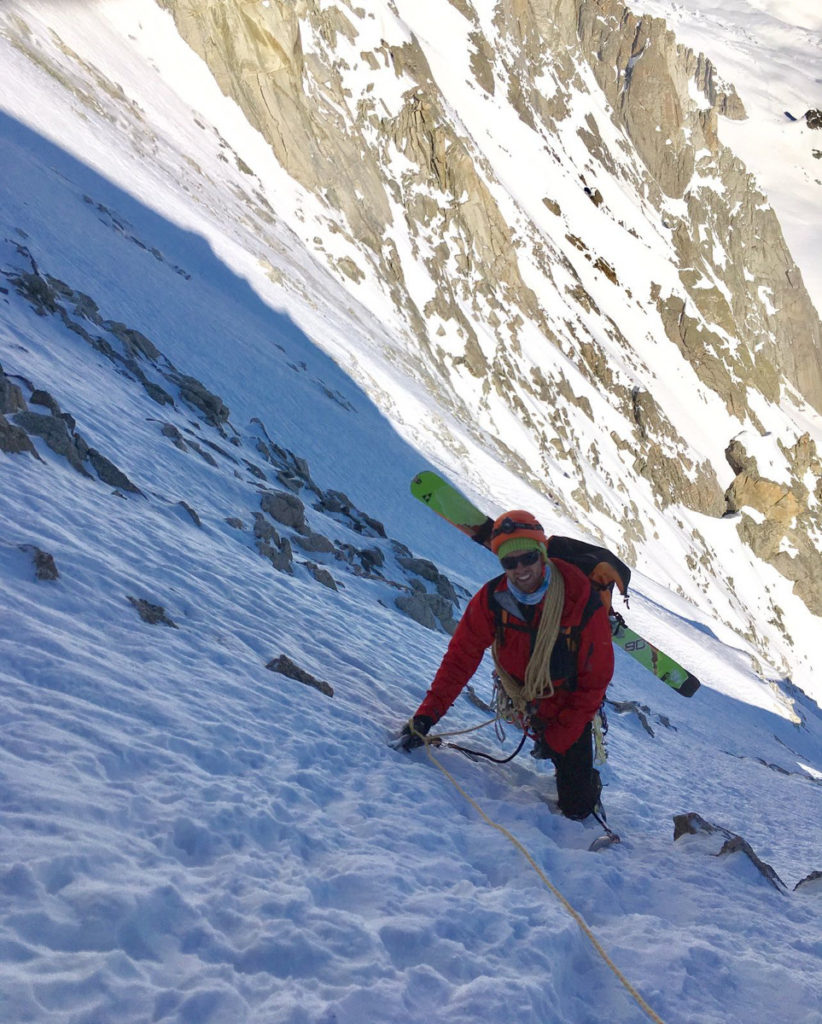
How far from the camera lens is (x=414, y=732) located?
5012 mm

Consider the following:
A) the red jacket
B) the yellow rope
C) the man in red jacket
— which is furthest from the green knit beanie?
the yellow rope

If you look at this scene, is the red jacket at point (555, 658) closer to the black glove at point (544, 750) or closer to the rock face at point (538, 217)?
the black glove at point (544, 750)

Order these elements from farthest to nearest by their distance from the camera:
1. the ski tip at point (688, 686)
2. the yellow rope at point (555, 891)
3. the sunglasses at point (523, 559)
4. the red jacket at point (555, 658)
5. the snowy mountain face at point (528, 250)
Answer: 1. the snowy mountain face at point (528, 250)
2. the ski tip at point (688, 686)
3. the red jacket at point (555, 658)
4. the sunglasses at point (523, 559)
5. the yellow rope at point (555, 891)

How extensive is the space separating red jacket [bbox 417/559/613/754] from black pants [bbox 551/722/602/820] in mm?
96

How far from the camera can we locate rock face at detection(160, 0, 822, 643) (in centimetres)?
4166

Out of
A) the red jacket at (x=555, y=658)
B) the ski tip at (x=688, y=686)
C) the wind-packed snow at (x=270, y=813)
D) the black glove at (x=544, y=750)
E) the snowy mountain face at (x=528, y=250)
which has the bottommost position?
the wind-packed snow at (x=270, y=813)

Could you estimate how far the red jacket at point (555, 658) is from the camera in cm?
460

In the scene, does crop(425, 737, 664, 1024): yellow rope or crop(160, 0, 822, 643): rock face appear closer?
crop(425, 737, 664, 1024): yellow rope

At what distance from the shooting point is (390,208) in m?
48.5

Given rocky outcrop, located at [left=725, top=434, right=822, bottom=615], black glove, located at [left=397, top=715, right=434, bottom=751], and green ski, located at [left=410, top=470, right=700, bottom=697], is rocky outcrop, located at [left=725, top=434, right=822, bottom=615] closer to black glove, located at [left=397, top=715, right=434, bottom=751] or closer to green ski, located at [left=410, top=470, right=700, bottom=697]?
green ski, located at [left=410, top=470, right=700, bottom=697]

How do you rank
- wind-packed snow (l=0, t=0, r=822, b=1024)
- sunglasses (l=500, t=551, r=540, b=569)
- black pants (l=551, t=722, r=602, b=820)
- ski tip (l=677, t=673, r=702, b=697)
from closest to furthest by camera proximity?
wind-packed snow (l=0, t=0, r=822, b=1024)
sunglasses (l=500, t=551, r=540, b=569)
black pants (l=551, t=722, r=602, b=820)
ski tip (l=677, t=673, r=702, b=697)

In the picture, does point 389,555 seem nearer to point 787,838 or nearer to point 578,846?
point 787,838

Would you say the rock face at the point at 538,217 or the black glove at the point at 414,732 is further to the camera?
the rock face at the point at 538,217

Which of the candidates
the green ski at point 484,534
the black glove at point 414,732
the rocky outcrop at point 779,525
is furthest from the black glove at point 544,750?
the rocky outcrop at point 779,525
